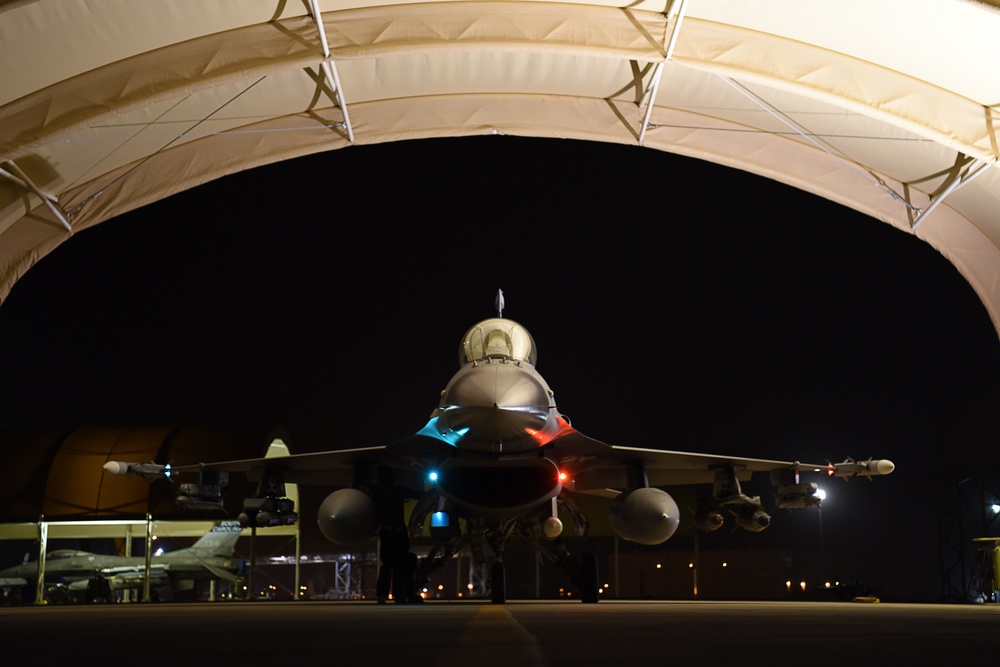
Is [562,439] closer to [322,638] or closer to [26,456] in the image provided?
[322,638]

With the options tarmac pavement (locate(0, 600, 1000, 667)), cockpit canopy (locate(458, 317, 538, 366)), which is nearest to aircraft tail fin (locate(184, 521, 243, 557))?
cockpit canopy (locate(458, 317, 538, 366))

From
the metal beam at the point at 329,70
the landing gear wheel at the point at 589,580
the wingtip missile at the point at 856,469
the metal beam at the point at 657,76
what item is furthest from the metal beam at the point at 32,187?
the wingtip missile at the point at 856,469

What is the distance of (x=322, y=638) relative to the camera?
15.4 feet

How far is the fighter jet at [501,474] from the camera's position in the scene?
11109 millimetres

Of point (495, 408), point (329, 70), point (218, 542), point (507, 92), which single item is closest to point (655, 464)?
point (495, 408)

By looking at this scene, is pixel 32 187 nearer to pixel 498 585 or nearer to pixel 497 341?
pixel 497 341

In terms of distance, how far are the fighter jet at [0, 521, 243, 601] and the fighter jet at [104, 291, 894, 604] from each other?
14295 millimetres

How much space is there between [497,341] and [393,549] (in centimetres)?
304

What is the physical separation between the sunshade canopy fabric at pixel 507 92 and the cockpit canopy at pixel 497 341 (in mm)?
2769

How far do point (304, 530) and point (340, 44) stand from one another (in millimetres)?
23850

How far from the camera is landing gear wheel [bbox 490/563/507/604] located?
12367 mm

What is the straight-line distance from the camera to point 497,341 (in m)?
12.7

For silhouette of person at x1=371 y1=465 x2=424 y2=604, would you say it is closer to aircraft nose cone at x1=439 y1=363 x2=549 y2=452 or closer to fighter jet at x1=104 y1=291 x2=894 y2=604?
fighter jet at x1=104 y1=291 x2=894 y2=604

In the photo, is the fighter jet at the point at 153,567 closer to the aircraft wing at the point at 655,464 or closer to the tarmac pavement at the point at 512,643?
the aircraft wing at the point at 655,464
